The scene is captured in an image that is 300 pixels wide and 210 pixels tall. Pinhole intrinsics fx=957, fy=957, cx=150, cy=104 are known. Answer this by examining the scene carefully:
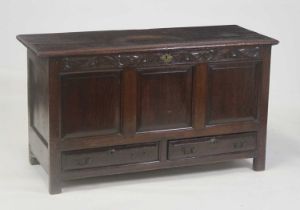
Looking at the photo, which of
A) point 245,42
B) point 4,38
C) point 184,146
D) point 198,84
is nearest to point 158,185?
point 184,146

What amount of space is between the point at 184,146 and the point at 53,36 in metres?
1.07

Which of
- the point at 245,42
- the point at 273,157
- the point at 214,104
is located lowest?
the point at 273,157

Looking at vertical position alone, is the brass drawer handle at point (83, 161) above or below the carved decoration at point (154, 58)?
below

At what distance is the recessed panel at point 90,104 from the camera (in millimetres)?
5641

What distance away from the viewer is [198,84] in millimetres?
5914

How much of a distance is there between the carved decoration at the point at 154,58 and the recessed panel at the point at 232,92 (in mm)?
66

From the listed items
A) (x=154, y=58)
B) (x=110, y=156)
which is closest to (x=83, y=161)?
(x=110, y=156)

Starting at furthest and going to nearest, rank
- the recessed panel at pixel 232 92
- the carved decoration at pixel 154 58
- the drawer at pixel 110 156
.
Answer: the recessed panel at pixel 232 92 → the drawer at pixel 110 156 → the carved decoration at pixel 154 58

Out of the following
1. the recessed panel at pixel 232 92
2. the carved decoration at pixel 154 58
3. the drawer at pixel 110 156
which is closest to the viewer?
the carved decoration at pixel 154 58

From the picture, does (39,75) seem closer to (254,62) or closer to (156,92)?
(156,92)

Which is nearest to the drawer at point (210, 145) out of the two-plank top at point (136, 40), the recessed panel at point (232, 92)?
the recessed panel at point (232, 92)

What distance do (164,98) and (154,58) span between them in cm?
27

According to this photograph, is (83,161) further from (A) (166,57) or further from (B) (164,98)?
(A) (166,57)

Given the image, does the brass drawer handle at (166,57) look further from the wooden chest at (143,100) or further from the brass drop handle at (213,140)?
the brass drop handle at (213,140)
